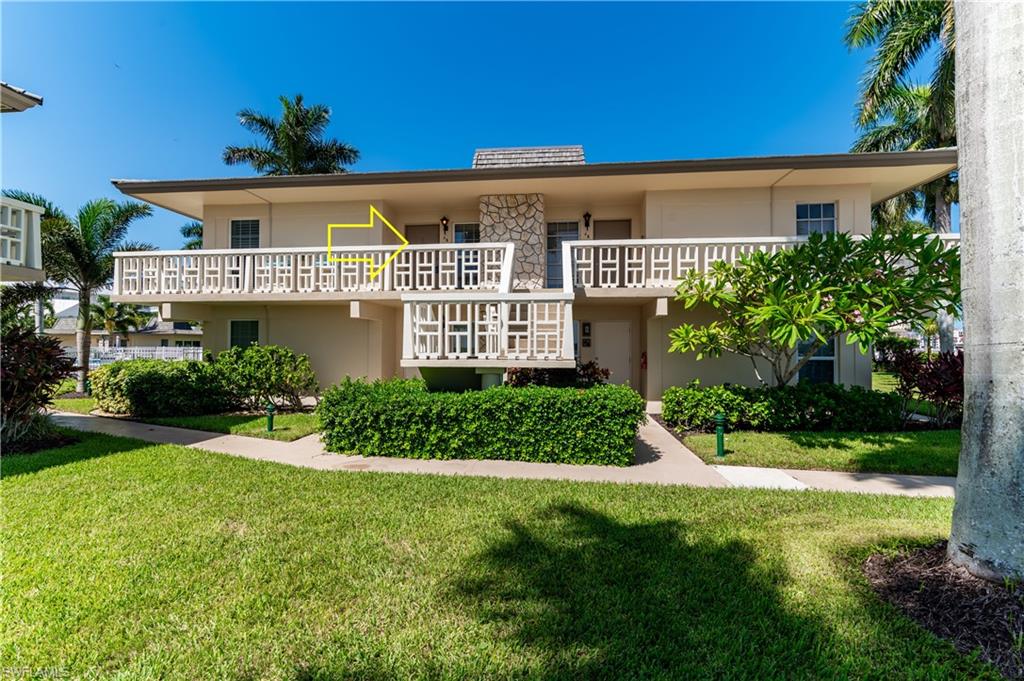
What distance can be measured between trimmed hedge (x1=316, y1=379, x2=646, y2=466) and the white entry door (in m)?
5.88

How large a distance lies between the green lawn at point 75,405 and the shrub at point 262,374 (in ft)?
13.0

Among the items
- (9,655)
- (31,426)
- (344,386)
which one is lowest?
(9,655)

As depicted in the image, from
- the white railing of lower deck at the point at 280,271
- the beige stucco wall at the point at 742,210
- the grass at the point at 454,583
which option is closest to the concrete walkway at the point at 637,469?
the grass at the point at 454,583

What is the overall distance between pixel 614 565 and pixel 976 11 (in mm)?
4576

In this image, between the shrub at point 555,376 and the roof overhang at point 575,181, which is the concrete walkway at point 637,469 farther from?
the roof overhang at point 575,181

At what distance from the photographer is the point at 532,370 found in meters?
10.8

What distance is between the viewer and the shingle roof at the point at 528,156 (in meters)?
13.6

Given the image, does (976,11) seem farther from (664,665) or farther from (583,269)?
(583,269)

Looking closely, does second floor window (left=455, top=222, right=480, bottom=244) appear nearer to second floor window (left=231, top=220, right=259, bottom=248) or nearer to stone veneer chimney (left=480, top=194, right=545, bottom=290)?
stone veneer chimney (left=480, top=194, right=545, bottom=290)

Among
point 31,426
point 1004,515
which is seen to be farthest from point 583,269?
point 31,426

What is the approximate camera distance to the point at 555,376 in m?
10.7

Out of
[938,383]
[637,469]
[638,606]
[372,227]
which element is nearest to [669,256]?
[938,383]

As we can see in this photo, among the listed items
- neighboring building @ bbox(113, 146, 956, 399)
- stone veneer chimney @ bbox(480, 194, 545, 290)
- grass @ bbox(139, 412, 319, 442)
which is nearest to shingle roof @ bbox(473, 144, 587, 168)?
neighboring building @ bbox(113, 146, 956, 399)

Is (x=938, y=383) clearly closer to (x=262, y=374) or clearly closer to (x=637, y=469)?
(x=637, y=469)
